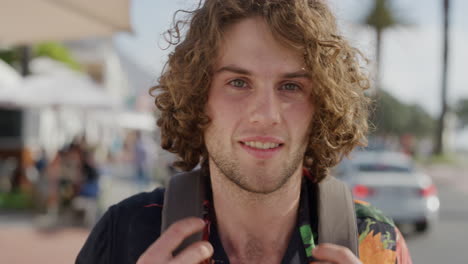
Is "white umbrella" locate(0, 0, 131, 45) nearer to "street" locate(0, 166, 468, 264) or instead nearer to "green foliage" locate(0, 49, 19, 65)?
"street" locate(0, 166, 468, 264)

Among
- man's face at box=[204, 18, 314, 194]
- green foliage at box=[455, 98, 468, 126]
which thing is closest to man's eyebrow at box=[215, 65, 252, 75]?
man's face at box=[204, 18, 314, 194]

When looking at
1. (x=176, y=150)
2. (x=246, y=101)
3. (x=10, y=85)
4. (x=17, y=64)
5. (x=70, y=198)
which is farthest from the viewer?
(x=17, y=64)

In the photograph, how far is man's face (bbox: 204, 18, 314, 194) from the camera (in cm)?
172

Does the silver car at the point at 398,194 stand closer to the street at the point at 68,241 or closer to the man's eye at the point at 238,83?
the street at the point at 68,241

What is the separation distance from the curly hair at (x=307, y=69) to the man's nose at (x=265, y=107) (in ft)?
0.66

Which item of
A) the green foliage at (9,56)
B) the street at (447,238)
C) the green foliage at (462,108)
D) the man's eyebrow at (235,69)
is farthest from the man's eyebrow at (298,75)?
the green foliage at (462,108)

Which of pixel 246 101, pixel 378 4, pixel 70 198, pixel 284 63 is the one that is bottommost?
pixel 70 198

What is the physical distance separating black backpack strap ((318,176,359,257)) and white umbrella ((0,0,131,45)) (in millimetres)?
2038

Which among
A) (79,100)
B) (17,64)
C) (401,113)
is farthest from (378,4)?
(401,113)

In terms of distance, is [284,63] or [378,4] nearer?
[284,63]

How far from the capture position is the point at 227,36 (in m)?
1.85

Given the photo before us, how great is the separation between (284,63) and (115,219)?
818 mm

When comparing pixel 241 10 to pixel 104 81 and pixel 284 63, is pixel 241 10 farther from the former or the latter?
pixel 104 81

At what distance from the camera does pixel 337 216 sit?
5.51 feet
